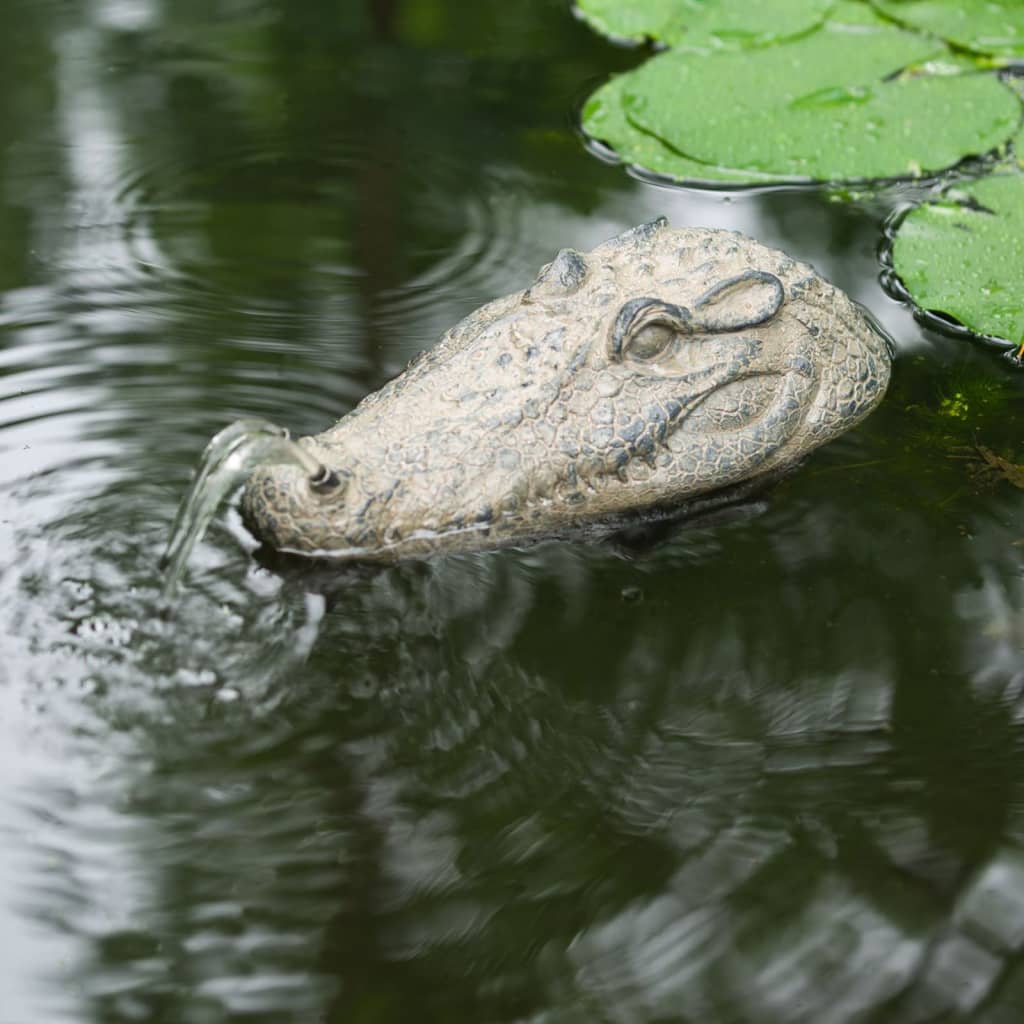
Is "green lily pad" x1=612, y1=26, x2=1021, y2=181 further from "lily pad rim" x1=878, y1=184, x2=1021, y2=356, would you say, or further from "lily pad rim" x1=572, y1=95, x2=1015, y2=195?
"lily pad rim" x1=878, y1=184, x2=1021, y2=356

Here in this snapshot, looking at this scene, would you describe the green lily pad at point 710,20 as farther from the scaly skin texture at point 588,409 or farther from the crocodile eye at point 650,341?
the crocodile eye at point 650,341

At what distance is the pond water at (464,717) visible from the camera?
8.36 ft

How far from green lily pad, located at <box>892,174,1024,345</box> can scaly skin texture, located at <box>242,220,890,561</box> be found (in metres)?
0.79

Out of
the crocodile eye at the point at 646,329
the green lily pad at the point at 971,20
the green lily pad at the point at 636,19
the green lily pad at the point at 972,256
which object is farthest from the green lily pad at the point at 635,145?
the crocodile eye at the point at 646,329

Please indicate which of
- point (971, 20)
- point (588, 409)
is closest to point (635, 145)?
Answer: point (971, 20)

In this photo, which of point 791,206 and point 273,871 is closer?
point 273,871

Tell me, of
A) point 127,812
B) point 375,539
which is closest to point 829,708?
point 375,539

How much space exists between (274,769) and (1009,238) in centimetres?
335

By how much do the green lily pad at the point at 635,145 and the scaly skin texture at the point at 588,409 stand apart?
156 centimetres

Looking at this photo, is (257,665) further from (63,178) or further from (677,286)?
(63,178)

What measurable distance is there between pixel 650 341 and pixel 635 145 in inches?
92.4

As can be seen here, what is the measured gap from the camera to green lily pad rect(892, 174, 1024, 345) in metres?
4.44

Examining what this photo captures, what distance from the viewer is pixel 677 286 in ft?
12.1

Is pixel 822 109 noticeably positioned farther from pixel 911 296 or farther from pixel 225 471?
pixel 225 471
